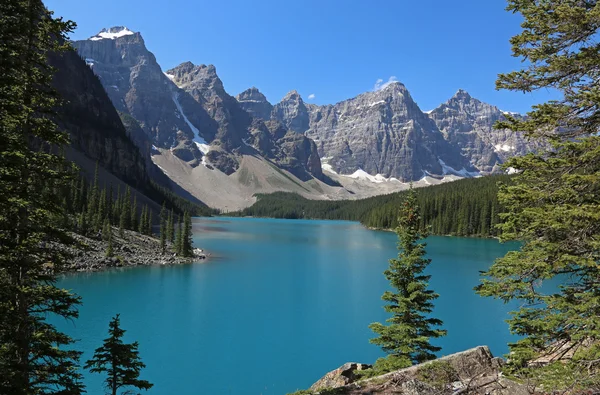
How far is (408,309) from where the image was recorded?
16.1 meters

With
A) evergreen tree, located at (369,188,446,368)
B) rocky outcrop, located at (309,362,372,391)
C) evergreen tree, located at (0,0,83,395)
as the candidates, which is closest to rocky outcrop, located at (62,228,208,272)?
rocky outcrop, located at (309,362,372,391)

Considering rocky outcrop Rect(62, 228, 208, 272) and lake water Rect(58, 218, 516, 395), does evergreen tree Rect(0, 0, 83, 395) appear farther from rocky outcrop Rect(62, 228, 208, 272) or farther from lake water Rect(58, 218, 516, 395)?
rocky outcrop Rect(62, 228, 208, 272)

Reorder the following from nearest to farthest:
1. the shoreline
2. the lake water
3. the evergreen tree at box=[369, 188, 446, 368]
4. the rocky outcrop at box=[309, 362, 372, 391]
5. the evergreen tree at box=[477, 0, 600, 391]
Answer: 1. the evergreen tree at box=[477, 0, 600, 391]
2. the rocky outcrop at box=[309, 362, 372, 391]
3. the evergreen tree at box=[369, 188, 446, 368]
4. the lake water
5. the shoreline

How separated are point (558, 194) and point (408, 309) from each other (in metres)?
10.1

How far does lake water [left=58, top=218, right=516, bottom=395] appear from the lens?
22125mm

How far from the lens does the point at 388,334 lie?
1597 cm

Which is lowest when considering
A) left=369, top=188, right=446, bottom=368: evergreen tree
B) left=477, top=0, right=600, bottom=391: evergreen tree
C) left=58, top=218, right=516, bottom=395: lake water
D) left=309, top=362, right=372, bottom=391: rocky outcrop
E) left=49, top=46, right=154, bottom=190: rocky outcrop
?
left=58, top=218, right=516, bottom=395: lake water

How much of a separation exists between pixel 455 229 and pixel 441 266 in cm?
6949

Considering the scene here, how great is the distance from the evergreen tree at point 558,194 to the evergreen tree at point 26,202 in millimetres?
10567

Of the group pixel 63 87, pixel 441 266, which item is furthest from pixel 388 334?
pixel 63 87

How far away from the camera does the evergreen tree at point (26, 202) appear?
806 cm

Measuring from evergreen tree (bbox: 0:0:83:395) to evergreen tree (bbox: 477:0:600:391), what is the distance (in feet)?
34.7

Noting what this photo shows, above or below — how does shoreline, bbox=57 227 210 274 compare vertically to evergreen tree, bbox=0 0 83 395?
below

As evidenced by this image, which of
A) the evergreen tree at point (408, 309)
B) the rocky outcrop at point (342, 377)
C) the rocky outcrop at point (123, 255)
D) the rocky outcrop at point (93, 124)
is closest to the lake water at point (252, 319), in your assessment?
Answer: the rocky outcrop at point (123, 255)
